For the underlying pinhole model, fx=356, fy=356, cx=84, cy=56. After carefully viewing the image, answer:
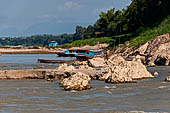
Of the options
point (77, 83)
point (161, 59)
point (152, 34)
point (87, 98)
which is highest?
point (152, 34)

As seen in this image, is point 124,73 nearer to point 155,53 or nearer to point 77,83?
point 77,83

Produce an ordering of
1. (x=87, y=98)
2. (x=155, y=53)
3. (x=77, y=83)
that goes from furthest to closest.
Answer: (x=155, y=53) < (x=77, y=83) < (x=87, y=98)

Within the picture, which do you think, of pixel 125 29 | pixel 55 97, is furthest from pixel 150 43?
pixel 125 29

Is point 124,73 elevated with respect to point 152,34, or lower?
lower

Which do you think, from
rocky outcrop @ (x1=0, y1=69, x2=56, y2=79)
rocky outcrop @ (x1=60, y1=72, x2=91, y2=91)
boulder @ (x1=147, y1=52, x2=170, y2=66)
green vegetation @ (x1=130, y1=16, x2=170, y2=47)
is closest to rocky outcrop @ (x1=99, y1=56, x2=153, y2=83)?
rocky outcrop @ (x1=60, y1=72, x2=91, y2=91)

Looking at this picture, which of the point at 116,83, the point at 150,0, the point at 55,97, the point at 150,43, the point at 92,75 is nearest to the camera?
the point at 55,97

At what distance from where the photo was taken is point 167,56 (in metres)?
25.0

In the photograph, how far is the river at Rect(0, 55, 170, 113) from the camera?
9.32 metres

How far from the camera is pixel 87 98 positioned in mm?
10867

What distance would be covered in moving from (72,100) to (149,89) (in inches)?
130

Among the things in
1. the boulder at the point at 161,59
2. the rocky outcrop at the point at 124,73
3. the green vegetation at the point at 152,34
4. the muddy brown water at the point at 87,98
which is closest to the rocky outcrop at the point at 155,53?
the boulder at the point at 161,59

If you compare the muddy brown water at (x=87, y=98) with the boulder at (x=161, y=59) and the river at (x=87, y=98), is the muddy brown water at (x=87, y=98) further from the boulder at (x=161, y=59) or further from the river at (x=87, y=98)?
the boulder at (x=161, y=59)

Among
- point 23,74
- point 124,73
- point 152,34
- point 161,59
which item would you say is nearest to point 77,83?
point 124,73

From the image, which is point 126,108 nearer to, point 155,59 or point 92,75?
point 92,75
